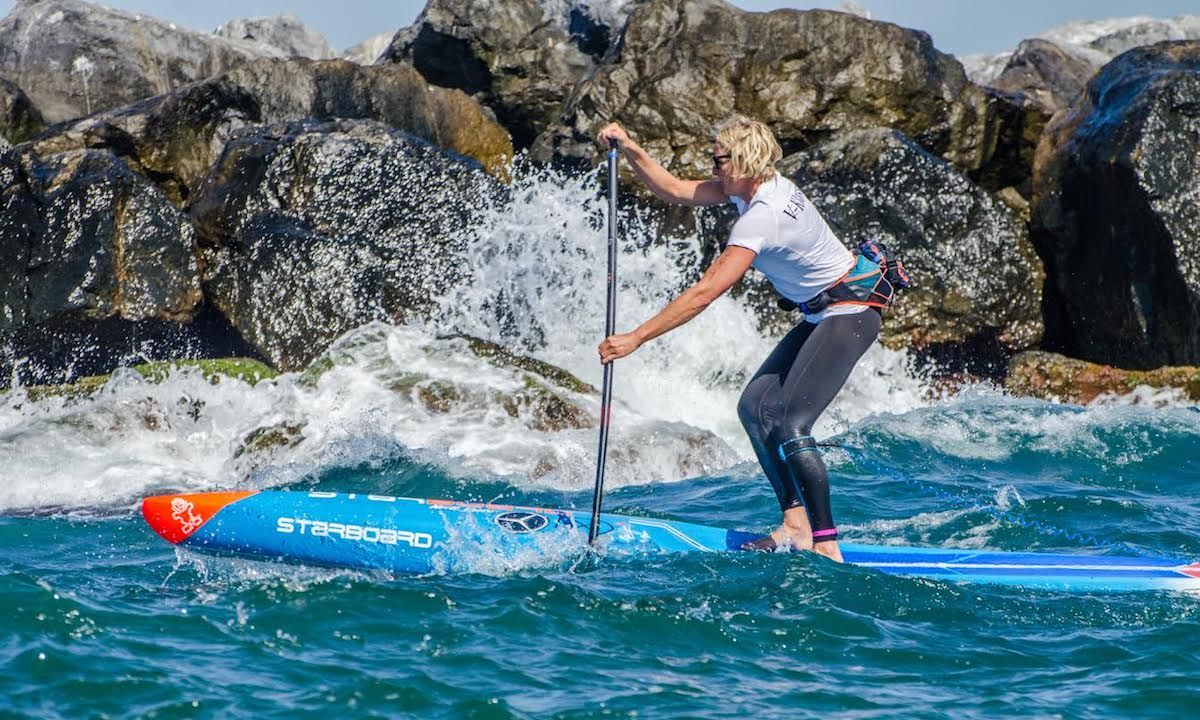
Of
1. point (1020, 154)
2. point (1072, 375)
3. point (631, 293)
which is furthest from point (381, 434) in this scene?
point (1020, 154)

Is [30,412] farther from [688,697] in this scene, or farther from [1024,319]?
[1024,319]

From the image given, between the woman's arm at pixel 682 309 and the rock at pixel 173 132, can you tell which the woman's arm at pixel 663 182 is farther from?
the rock at pixel 173 132

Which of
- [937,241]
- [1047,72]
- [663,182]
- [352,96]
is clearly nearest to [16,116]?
[352,96]

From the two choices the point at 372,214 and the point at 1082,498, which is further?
the point at 372,214

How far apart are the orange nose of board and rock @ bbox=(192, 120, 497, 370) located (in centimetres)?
605

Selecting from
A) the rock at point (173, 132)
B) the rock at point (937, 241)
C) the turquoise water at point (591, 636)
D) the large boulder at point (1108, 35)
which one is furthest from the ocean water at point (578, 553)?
the large boulder at point (1108, 35)

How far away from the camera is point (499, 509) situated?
24.5 feet

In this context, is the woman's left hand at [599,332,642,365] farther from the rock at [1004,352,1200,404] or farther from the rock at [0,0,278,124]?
the rock at [0,0,278,124]

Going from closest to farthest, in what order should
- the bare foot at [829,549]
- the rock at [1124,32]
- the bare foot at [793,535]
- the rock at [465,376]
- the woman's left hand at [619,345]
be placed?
the woman's left hand at [619,345] → the bare foot at [829,549] → the bare foot at [793,535] → the rock at [465,376] → the rock at [1124,32]

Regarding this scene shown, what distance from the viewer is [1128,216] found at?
14102 millimetres

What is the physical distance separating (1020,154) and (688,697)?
14443 mm

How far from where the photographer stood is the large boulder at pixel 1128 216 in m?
13.7

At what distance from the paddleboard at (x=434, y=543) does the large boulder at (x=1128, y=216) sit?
23.9 feet

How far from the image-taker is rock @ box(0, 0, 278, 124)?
72.3 ft
